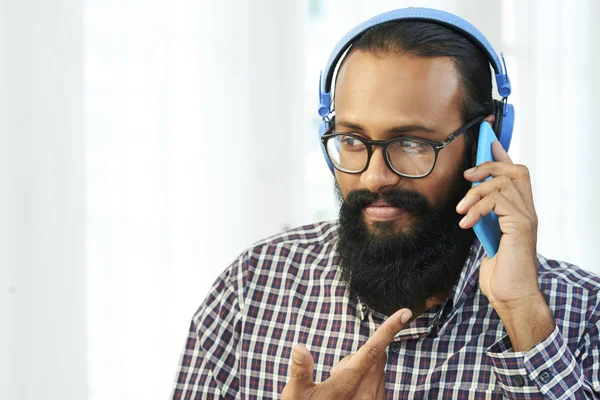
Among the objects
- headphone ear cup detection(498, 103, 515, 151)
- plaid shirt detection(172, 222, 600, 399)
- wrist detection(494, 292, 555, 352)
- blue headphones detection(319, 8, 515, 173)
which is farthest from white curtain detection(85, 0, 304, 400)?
wrist detection(494, 292, 555, 352)

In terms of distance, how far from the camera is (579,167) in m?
2.34

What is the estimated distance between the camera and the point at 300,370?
1.12 metres

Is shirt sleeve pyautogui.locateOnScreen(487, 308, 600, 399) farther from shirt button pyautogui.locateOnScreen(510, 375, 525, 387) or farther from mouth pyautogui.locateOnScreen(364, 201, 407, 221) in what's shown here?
mouth pyautogui.locateOnScreen(364, 201, 407, 221)

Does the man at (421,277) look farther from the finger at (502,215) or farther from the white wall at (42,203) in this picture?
the white wall at (42,203)

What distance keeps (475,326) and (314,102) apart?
1296mm

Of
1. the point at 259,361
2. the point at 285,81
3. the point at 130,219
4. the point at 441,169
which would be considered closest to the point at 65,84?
the point at 130,219

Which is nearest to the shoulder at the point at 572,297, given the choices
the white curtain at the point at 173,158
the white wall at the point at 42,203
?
the white curtain at the point at 173,158

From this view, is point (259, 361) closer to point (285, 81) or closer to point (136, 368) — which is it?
point (136, 368)

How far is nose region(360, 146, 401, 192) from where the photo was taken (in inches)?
52.6

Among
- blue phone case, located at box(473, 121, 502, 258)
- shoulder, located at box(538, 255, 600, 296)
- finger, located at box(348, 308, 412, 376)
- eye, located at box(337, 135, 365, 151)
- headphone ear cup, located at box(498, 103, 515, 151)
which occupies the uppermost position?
headphone ear cup, located at box(498, 103, 515, 151)

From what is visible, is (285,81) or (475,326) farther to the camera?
(285,81)

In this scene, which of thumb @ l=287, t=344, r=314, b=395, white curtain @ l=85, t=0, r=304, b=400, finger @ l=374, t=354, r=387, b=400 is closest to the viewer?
thumb @ l=287, t=344, r=314, b=395

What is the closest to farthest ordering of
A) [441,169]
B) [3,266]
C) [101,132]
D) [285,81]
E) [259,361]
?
[441,169]
[259,361]
[3,266]
[101,132]
[285,81]

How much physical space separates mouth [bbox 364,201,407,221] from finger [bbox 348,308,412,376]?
0.85ft
